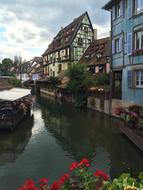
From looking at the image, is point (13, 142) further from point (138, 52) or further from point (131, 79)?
point (138, 52)

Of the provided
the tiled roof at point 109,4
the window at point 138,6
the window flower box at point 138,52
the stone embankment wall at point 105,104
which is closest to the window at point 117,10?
the tiled roof at point 109,4

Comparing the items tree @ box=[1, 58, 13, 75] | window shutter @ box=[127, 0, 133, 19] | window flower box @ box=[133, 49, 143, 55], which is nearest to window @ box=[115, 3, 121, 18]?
window shutter @ box=[127, 0, 133, 19]

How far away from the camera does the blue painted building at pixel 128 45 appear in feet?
56.8

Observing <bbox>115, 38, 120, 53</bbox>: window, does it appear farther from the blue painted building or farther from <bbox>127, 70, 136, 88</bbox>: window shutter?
<bbox>127, 70, 136, 88</bbox>: window shutter

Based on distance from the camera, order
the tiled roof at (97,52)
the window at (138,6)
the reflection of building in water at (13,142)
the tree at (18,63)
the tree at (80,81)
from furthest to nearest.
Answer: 1. the tree at (18,63)
2. the tiled roof at (97,52)
3. the tree at (80,81)
4. the window at (138,6)
5. the reflection of building in water at (13,142)

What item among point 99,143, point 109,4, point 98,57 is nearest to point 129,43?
point 109,4

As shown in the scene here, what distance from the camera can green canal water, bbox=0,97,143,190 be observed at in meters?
9.78

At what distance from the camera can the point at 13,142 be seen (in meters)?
14.4

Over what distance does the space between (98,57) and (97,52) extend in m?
2.09

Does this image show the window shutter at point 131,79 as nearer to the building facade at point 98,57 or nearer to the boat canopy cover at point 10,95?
the boat canopy cover at point 10,95

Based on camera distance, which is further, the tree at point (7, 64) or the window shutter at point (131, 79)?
the tree at point (7, 64)

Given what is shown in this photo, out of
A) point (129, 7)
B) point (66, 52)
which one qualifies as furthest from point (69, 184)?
point (66, 52)

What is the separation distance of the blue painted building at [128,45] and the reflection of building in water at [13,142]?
8497 mm

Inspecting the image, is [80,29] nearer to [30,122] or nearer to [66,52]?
[66,52]
